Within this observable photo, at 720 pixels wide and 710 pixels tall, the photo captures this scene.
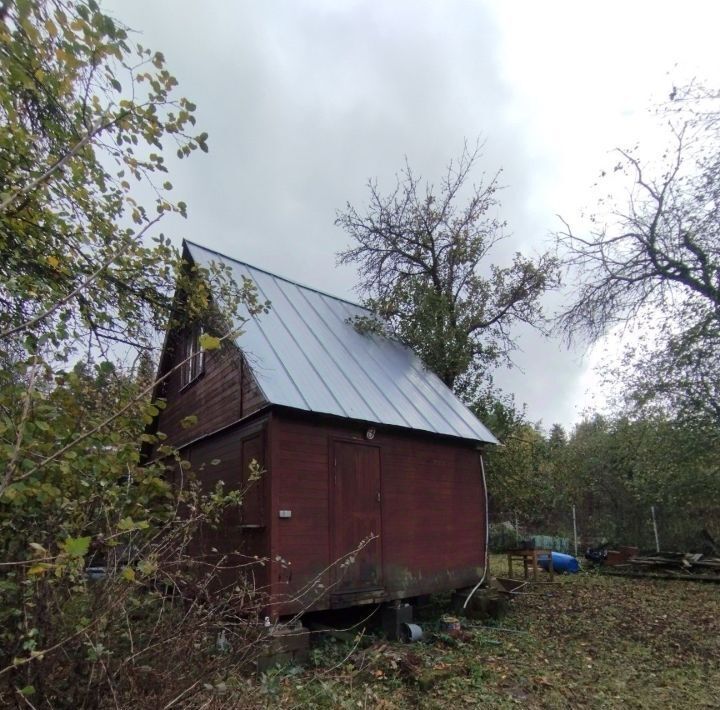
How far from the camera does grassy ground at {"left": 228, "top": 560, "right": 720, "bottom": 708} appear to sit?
566 cm

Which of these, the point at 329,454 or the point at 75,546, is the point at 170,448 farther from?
the point at 329,454

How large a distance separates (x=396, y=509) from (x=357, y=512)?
3.17 feet

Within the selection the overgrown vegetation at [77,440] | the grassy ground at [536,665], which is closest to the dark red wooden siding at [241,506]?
the grassy ground at [536,665]

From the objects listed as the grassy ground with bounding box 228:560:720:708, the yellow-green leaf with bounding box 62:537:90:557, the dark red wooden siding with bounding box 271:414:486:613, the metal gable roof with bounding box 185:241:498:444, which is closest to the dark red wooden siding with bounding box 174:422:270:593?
the dark red wooden siding with bounding box 271:414:486:613

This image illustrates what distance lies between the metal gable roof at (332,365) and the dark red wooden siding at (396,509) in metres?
0.34

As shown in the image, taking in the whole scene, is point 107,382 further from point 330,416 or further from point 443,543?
point 443,543

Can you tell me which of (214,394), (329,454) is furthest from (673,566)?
(214,394)

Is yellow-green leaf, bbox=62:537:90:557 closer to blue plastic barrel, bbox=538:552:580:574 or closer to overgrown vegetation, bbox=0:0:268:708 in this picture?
overgrown vegetation, bbox=0:0:268:708

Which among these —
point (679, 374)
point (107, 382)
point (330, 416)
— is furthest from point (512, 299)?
point (107, 382)

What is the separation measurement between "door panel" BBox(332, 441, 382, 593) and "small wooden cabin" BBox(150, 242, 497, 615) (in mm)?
22

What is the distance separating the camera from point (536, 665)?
23.3 feet

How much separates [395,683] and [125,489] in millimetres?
4377

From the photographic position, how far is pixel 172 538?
3436mm

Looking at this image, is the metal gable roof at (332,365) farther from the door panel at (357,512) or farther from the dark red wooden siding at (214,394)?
the door panel at (357,512)
